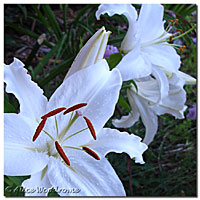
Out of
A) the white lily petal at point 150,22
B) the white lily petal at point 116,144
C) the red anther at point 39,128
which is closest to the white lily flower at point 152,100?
the white lily petal at point 150,22

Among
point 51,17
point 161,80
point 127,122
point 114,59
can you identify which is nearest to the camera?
point 114,59

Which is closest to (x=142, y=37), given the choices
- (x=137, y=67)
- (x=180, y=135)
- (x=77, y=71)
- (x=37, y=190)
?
(x=137, y=67)

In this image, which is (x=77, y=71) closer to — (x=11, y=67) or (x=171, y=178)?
(x=11, y=67)

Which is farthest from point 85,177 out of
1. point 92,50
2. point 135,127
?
point 135,127

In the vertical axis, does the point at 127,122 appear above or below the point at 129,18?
below

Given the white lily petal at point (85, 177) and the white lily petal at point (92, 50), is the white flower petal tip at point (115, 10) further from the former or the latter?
the white lily petal at point (85, 177)

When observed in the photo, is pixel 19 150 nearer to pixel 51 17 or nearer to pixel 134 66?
pixel 134 66
